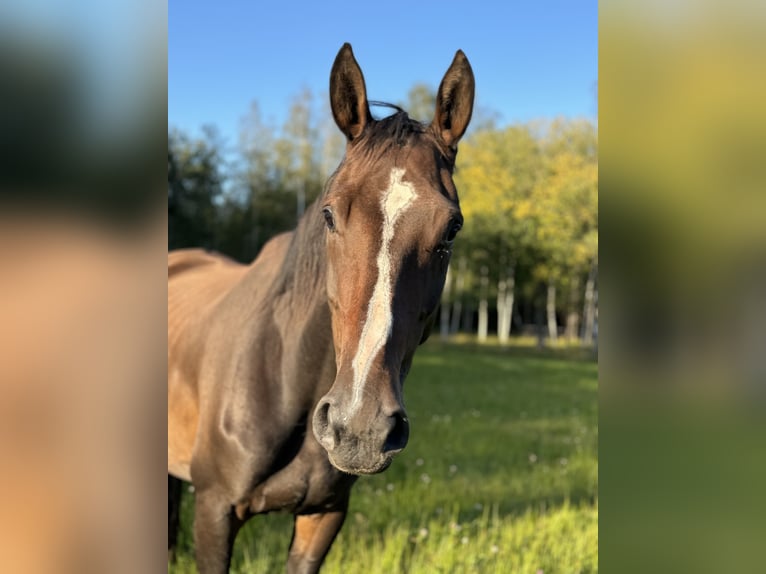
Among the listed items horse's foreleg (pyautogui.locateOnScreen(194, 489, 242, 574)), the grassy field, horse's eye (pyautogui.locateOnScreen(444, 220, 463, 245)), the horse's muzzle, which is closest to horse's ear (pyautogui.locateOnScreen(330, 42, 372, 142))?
horse's eye (pyautogui.locateOnScreen(444, 220, 463, 245))

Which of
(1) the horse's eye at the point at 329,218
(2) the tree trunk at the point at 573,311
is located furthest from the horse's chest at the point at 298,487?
(2) the tree trunk at the point at 573,311

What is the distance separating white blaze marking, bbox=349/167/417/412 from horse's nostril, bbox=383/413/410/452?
103 mm

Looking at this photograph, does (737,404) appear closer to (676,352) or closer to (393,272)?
(676,352)

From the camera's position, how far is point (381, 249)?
1.60 metres

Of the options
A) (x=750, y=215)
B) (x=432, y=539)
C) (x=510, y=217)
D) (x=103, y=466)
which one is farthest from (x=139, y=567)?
(x=510, y=217)

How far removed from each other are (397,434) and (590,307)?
24266 mm

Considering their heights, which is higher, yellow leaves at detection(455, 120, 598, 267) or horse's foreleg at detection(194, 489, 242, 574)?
yellow leaves at detection(455, 120, 598, 267)

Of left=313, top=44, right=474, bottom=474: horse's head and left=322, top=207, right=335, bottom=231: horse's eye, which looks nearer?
→ left=313, top=44, right=474, bottom=474: horse's head

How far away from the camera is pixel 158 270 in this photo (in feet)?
2.27

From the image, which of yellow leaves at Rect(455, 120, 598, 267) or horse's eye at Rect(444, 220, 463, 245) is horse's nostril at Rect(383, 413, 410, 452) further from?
yellow leaves at Rect(455, 120, 598, 267)

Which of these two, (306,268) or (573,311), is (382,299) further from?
(573,311)

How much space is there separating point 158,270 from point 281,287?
1791mm

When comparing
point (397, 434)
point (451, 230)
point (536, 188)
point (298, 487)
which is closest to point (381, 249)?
point (451, 230)

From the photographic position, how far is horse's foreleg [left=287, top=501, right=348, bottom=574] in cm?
266
